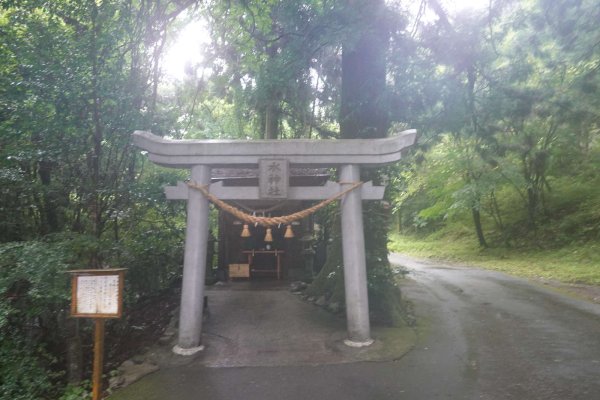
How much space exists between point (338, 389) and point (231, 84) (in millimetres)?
10308

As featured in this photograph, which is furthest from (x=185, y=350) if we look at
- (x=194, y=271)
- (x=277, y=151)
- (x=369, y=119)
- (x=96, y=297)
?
(x=369, y=119)

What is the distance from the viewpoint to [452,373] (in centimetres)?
576

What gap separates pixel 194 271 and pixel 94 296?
6.33 feet

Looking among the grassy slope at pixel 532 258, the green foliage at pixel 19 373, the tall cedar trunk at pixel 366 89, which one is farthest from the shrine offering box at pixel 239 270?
the green foliage at pixel 19 373

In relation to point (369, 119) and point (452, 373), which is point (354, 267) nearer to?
point (452, 373)

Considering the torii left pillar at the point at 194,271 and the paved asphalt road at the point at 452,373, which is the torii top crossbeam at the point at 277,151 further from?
the paved asphalt road at the point at 452,373

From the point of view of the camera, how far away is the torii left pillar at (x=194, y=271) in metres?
6.72

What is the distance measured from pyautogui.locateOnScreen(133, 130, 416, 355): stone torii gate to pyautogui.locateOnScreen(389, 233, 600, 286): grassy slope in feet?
8.78

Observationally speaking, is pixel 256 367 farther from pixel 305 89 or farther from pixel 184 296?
pixel 305 89

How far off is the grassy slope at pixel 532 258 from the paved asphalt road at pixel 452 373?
2781 mm

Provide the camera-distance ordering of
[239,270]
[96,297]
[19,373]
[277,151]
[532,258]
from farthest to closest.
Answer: [532,258] < [239,270] < [277,151] < [19,373] < [96,297]

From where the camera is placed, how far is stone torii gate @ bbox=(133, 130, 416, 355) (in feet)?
22.1

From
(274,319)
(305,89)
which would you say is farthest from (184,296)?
(305,89)

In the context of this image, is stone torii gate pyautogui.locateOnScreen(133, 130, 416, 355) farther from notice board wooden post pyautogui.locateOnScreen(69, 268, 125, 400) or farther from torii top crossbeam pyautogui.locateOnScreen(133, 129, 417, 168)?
notice board wooden post pyautogui.locateOnScreen(69, 268, 125, 400)
